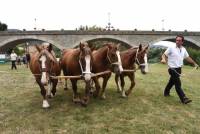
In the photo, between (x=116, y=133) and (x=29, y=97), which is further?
(x=29, y=97)

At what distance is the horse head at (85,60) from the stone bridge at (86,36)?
59497mm

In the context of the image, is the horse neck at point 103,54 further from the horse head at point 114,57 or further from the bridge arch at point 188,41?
the bridge arch at point 188,41

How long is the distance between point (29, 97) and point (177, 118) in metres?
5.42

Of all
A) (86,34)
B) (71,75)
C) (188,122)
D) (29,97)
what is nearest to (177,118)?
(188,122)

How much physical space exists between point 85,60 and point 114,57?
1230 mm

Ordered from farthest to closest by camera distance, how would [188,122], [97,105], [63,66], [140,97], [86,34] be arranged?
[86,34], [140,97], [63,66], [97,105], [188,122]

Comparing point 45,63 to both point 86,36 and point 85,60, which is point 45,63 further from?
point 86,36

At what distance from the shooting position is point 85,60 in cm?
962

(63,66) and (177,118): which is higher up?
(63,66)

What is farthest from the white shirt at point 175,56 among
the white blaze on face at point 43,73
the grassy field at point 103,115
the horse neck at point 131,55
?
the white blaze on face at point 43,73

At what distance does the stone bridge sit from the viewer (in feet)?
228

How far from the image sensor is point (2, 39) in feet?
231

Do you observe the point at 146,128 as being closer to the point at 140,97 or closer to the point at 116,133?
the point at 116,133

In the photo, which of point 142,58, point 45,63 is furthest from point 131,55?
point 45,63
